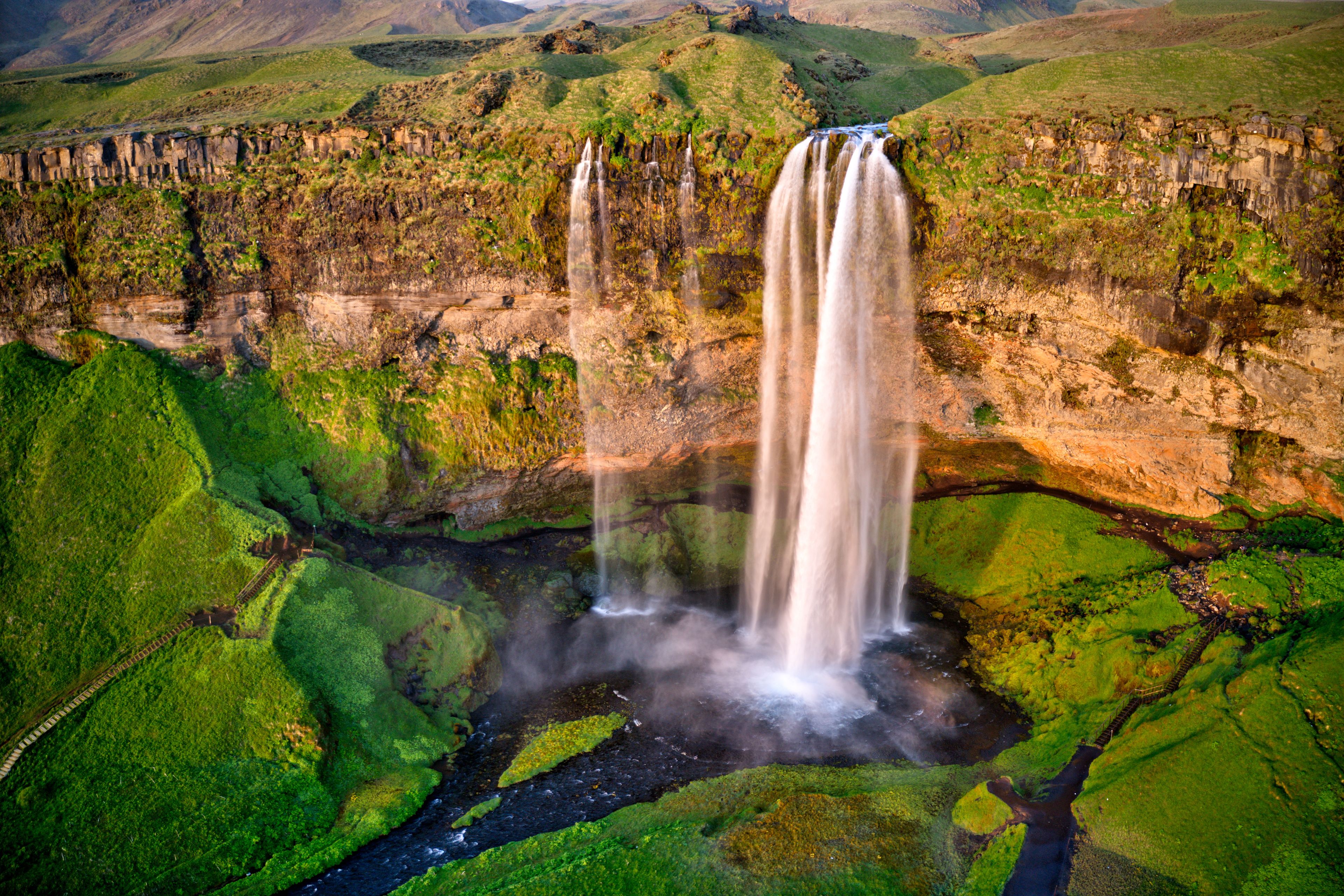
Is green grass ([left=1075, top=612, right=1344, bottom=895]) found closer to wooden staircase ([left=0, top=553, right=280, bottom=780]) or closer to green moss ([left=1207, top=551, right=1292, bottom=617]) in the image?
green moss ([left=1207, top=551, right=1292, bottom=617])

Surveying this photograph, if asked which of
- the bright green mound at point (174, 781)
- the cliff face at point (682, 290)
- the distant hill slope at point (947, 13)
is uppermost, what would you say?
the distant hill slope at point (947, 13)

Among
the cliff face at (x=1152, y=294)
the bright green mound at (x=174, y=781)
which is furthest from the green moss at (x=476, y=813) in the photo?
the cliff face at (x=1152, y=294)

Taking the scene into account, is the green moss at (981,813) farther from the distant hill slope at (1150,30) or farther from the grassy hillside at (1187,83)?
the distant hill slope at (1150,30)

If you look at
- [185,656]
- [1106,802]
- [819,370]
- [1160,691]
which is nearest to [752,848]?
[1106,802]

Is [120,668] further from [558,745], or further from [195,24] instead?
[195,24]

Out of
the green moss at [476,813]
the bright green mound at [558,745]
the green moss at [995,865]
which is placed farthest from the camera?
the bright green mound at [558,745]

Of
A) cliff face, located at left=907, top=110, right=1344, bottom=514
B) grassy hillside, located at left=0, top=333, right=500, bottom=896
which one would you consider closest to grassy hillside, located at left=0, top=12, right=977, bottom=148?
cliff face, located at left=907, top=110, right=1344, bottom=514
